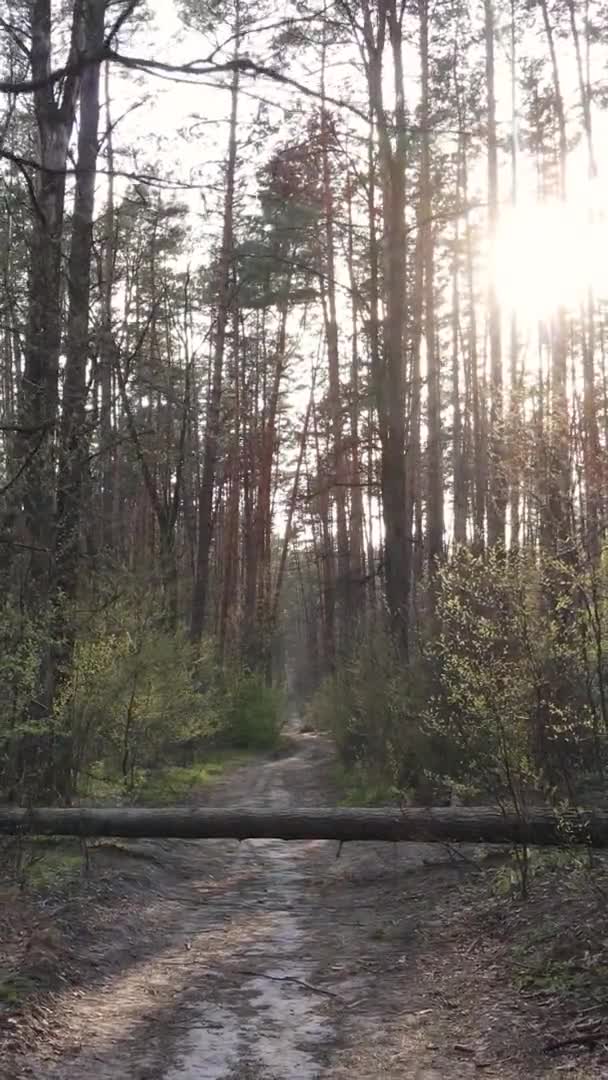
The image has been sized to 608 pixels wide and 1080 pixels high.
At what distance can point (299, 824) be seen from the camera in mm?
7387

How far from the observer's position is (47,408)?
8.28 m

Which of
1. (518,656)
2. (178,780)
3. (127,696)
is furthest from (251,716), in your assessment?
(518,656)

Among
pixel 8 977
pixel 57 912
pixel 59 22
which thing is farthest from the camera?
pixel 59 22

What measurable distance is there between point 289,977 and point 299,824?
6.45 feet

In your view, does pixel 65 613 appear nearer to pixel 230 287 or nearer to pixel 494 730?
pixel 494 730

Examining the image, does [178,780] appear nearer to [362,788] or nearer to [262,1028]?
[362,788]

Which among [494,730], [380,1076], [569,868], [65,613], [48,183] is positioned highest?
[48,183]

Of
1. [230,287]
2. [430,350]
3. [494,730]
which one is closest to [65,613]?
[494,730]

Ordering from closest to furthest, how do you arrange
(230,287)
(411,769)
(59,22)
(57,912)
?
(57,912)
(411,769)
(59,22)
(230,287)

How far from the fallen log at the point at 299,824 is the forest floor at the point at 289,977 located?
Answer: 0.37m

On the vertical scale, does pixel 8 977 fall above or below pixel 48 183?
below

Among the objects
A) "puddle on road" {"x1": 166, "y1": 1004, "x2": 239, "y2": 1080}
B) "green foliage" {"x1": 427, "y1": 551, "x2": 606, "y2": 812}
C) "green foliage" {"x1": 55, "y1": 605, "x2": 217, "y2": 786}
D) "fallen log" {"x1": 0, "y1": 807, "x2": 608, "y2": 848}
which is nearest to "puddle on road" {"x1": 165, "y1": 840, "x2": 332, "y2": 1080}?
"puddle on road" {"x1": 166, "y1": 1004, "x2": 239, "y2": 1080}

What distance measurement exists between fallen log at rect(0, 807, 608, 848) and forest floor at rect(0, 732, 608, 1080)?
1.21 ft

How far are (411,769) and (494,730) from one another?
3.76 meters
